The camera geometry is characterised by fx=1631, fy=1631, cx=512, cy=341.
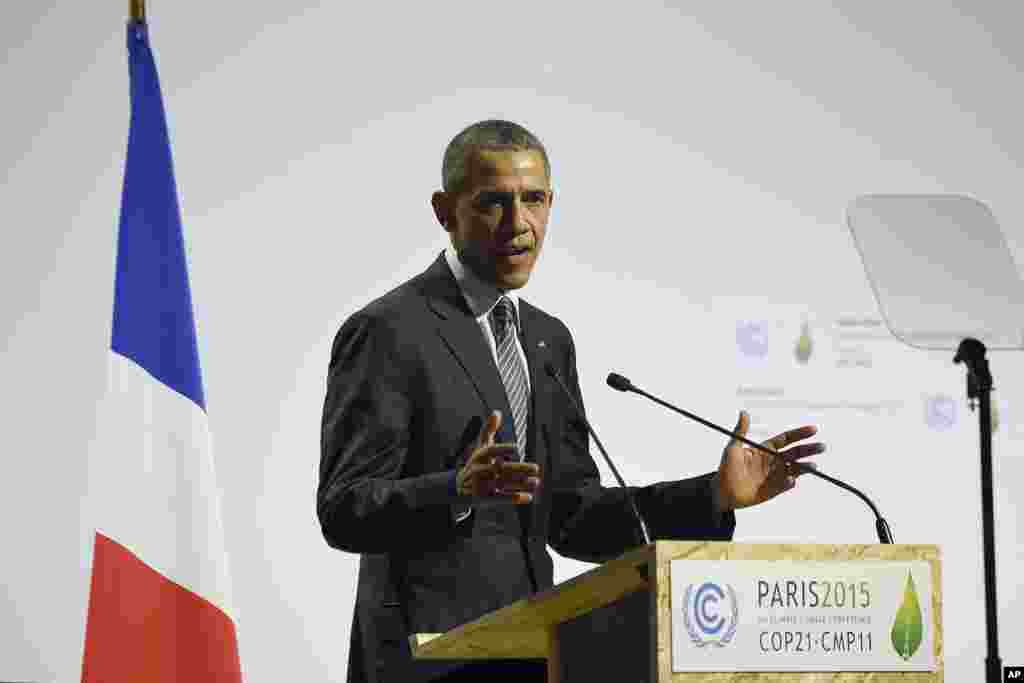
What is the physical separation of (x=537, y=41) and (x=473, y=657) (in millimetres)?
2731

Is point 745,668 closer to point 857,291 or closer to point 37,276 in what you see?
point 37,276

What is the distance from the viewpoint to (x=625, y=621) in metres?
2.29

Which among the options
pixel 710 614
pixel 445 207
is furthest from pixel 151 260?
pixel 710 614

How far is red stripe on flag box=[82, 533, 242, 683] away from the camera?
157 inches

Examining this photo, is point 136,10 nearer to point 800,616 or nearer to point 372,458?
point 372,458

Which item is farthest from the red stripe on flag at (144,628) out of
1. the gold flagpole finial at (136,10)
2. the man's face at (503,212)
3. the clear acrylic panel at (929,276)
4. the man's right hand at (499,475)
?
the clear acrylic panel at (929,276)

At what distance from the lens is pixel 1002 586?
17.8 feet

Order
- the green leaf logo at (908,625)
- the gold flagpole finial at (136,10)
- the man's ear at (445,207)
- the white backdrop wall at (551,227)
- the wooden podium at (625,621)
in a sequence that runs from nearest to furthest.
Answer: the wooden podium at (625,621) < the green leaf logo at (908,625) < the man's ear at (445,207) < the gold flagpole finial at (136,10) < the white backdrop wall at (551,227)

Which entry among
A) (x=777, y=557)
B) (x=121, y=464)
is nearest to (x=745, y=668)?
(x=777, y=557)

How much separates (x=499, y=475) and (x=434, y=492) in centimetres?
27

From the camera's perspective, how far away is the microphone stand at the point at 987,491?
4.19m

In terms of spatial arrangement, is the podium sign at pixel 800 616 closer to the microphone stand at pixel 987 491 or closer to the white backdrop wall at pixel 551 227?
the microphone stand at pixel 987 491

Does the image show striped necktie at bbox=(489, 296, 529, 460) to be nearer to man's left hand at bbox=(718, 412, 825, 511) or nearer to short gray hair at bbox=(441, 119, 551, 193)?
short gray hair at bbox=(441, 119, 551, 193)

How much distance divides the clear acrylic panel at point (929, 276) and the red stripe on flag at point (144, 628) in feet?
8.35
